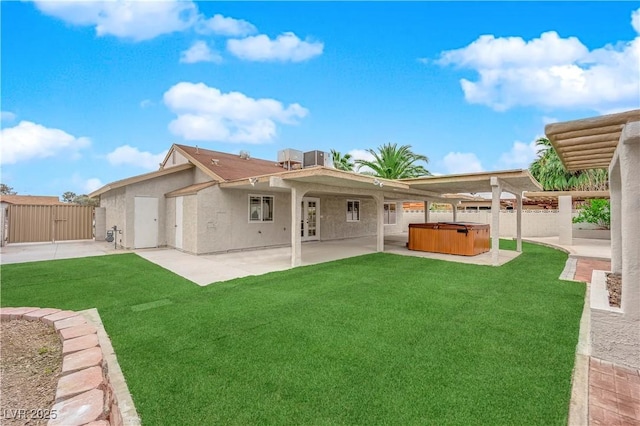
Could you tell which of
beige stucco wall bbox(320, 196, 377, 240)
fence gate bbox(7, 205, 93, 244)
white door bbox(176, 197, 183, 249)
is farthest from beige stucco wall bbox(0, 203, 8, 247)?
beige stucco wall bbox(320, 196, 377, 240)

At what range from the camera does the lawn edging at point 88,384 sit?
2.10 meters

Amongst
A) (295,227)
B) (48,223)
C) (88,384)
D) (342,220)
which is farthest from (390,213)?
(88,384)

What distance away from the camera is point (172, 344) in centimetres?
372

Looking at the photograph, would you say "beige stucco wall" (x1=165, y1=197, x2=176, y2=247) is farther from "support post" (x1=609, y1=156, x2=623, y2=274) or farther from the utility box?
"support post" (x1=609, y1=156, x2=623, y2=274)

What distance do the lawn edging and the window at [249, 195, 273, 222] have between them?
8.62 m

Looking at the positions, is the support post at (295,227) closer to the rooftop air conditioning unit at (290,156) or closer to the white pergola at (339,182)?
the white pergola at (339,182)

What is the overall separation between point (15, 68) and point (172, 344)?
14053 mm

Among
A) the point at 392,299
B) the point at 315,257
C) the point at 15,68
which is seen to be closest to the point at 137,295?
the point at 392,299

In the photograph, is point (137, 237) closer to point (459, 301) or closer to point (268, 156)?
point (268, 156)

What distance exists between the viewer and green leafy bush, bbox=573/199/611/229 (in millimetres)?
16047

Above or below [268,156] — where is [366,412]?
below

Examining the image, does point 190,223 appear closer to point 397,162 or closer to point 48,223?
point 48,223

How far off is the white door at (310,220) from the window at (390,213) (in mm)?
7020

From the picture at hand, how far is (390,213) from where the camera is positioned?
21.2 m
